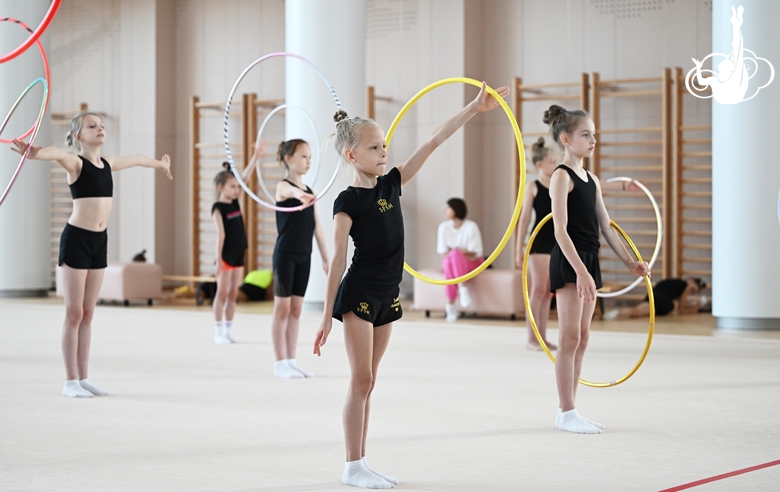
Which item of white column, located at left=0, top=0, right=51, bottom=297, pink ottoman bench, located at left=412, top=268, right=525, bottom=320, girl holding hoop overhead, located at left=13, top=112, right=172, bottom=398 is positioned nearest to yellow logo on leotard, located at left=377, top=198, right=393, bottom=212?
girl holding hoop overhead, located at left=13, top=112, right=172, bottom=398

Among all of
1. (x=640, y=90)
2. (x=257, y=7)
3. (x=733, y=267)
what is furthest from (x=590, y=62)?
(x=257, y=7)

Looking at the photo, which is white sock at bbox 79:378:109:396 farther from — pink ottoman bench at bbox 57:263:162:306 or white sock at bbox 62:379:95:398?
pink ottoman bench at bbox 57:263:162:306

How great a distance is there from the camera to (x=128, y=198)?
44.2 ft

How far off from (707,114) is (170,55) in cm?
791

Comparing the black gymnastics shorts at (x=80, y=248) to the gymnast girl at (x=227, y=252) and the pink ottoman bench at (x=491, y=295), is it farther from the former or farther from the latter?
the pink ottoman bench at (x=491, y=295)

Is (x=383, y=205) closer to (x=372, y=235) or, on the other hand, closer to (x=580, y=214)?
(x=372, y=235)

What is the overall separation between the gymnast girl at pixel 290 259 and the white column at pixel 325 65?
12.0 feet

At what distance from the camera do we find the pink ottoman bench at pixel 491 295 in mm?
9102

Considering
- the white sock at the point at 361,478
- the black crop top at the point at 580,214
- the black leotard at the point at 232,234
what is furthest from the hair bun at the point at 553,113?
the black leotard at the point at 232,234

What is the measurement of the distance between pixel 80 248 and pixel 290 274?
135 cm

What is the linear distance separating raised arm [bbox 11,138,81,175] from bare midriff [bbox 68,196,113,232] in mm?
149

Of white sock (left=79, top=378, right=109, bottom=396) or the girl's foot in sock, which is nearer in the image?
white sock (left=79, top=378, right=109, bottom=396)

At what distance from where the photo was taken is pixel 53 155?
457 centimetres

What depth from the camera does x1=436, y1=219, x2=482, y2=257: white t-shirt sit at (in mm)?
9250
